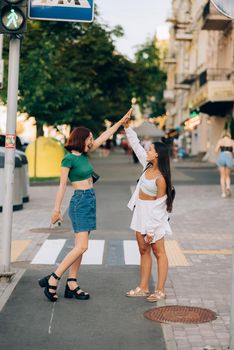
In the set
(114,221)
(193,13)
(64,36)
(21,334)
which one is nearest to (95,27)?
(64,36)

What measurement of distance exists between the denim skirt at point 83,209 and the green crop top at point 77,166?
14 cm

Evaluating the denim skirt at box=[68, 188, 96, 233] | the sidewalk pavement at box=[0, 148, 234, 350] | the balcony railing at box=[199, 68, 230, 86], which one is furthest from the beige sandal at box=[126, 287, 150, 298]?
the balcony railing at box=[199, 68, 230, 86]

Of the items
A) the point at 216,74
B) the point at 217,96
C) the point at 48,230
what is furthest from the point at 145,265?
the point at 216,74

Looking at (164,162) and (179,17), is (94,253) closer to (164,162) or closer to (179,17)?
(164,162)

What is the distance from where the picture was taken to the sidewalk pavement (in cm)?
591

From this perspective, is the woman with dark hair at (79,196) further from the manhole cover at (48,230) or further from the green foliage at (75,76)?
the green foliage at (75,76)

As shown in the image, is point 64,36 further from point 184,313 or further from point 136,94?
point 184,313

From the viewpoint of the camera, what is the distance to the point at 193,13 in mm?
57031

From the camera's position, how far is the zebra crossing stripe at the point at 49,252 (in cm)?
927

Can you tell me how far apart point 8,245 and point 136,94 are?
99.2ft

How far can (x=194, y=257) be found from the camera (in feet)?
31.8

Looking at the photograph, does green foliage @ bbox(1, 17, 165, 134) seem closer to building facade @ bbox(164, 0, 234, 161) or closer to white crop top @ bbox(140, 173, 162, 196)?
building facade @ bbox(164, 0, 234, 161)

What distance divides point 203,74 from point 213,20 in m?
7.38

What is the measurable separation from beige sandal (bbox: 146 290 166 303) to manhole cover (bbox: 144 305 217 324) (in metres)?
0.28
